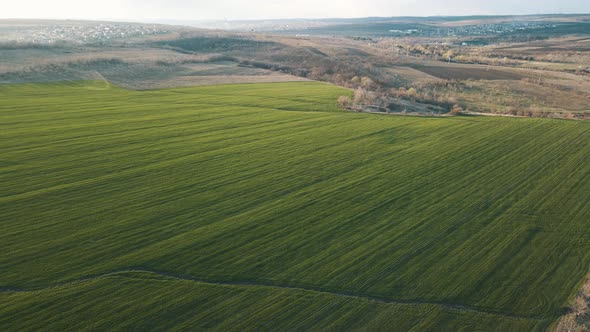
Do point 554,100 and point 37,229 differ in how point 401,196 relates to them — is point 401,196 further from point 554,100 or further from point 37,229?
point 554,100

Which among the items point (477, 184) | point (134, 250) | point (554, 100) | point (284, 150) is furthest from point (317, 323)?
point (554, 100)

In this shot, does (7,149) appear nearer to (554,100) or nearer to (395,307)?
(395,307)

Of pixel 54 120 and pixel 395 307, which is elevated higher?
pixel 54 120

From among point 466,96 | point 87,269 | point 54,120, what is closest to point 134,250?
point 87,269

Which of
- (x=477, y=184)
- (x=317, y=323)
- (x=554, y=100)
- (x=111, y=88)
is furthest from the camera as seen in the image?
(x=554, y=100)

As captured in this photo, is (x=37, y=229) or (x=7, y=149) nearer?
(x=37, y=229)

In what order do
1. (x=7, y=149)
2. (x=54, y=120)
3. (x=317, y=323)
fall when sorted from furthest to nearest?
1. (x=54, y=120)
2. (x=7, y=149)
3. (x=317, y=323)
